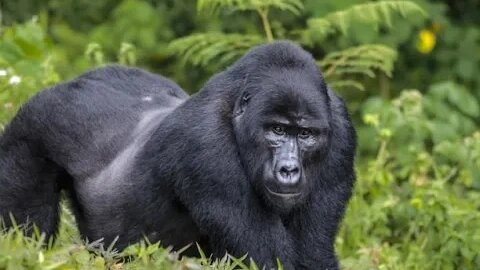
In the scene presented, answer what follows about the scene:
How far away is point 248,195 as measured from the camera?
4742mm

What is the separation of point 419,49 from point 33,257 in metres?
6.75

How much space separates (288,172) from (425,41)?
5.52 metres

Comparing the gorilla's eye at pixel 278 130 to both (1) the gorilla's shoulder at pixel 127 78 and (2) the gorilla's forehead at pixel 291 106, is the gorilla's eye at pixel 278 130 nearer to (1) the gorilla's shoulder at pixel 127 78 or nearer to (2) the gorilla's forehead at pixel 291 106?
(2) the gorilla's forehead at pixel 291 106

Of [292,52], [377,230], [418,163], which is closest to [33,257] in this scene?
[292,52]

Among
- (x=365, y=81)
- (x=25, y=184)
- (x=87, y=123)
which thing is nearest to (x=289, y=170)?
(x=87, y=123)

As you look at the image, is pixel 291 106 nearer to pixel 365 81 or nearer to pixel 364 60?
pixel 364 60

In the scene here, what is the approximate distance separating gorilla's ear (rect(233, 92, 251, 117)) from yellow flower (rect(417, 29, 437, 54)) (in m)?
5.28

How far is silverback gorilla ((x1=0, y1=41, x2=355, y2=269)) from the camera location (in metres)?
4.70

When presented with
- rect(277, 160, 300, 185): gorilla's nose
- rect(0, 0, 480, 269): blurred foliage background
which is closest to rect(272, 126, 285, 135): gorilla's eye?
rect(277, 160, 300, 185): gorilla's nose

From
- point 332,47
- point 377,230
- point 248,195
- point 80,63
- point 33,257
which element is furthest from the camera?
point 332,47

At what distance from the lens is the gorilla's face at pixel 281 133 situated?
463 cm

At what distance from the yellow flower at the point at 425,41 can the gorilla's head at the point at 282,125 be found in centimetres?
518

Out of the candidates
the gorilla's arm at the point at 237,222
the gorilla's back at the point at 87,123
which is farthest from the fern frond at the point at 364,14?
the gorilla's arm at the point at 237,222

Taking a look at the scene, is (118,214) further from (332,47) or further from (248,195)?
(332,47)
